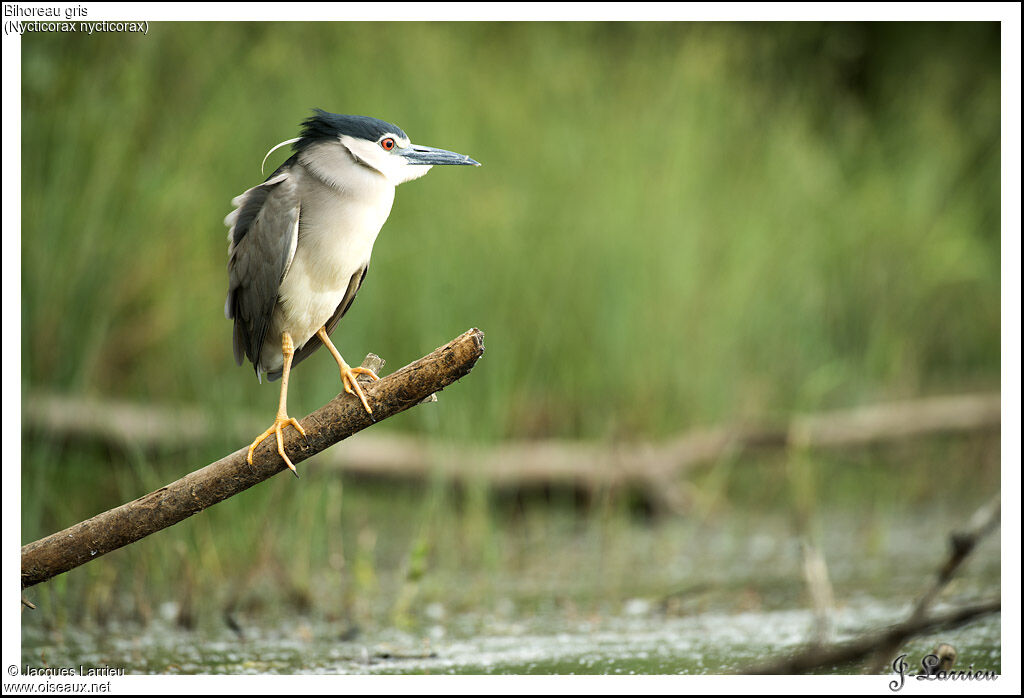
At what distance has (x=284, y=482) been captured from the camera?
256 cm

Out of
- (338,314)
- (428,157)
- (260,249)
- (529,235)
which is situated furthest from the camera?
(529,235)

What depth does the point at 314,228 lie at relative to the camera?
1586 millimetres

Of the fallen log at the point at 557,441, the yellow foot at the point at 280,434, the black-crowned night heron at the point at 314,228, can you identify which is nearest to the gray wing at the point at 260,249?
the black-crowned night heron at the point at 314,228

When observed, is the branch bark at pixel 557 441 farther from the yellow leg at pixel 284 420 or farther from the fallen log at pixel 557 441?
the yellow leg at pixel 284 420

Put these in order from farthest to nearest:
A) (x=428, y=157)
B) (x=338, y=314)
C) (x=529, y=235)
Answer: (x=529, y=235) < (x=338, y=314) < (x=428, y=157)

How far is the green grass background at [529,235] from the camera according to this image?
2.58m

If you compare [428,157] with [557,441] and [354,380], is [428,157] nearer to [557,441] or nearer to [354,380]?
[354,380]

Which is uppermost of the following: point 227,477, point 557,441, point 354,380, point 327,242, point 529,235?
point 529,235

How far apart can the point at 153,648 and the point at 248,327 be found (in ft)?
2.64

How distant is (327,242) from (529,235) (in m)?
2.01

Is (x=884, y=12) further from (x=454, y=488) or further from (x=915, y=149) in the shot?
(x=915, y=149)

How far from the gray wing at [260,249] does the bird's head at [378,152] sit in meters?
0.09

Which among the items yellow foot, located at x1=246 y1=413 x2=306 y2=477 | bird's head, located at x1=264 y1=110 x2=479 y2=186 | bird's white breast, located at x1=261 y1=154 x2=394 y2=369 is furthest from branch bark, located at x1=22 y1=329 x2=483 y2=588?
bird's head, located at x1=264 y1=110 x2=479 y2=186

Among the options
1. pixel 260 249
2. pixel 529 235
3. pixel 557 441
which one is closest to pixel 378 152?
pixel 260 249
